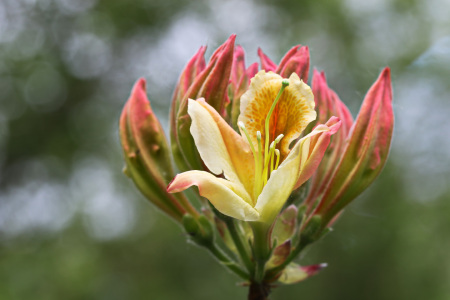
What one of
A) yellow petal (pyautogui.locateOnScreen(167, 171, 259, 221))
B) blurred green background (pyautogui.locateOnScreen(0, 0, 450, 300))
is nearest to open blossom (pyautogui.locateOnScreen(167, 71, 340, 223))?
yellow petal (pyautogui.locateOnScreen(167, 171, 259, 221))

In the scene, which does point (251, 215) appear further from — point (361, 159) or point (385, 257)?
point (385, 257)

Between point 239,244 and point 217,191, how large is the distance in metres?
0.36

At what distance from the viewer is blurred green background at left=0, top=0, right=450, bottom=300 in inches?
291

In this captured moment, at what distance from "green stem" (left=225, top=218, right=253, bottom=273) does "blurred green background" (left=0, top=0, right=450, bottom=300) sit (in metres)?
5.46

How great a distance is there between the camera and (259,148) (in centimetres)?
126

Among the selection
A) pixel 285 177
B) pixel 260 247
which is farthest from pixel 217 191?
pixel 260 247

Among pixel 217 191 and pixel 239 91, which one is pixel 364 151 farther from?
pixel 217 191

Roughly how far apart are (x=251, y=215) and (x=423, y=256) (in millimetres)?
7395

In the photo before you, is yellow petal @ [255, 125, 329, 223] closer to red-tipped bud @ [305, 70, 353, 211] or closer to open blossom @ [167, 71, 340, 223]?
open blossom @ [167, 71, 340, 223]

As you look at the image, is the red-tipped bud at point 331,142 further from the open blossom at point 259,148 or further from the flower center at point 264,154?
the flower center at point 264,154

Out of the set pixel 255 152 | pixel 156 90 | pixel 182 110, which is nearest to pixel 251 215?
pixel 255 152

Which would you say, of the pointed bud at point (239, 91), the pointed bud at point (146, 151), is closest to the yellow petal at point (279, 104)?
the pointed bud at point (239, 91)

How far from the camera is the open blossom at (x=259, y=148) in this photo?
44.0 inches

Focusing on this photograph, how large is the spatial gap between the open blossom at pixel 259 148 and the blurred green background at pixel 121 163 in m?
5.52
